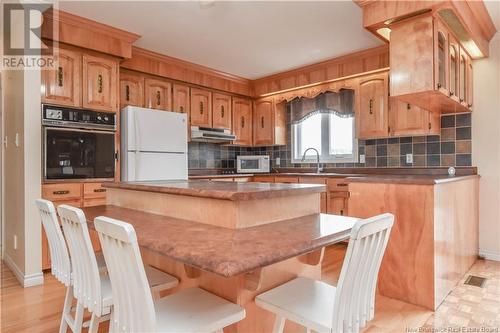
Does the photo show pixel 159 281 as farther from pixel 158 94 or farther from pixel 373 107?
pixel 373 107

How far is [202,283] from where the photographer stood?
1.49 metres

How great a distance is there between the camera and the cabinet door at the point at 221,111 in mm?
4660

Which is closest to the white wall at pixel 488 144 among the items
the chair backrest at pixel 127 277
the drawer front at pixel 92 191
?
the chair backrest at pixel 127 277

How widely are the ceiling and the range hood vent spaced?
918 mm

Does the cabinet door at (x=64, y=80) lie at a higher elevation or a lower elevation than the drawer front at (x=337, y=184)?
higher

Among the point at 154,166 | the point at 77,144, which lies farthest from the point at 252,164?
the point at 77,144

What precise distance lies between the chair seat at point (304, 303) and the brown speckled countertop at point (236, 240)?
27cm

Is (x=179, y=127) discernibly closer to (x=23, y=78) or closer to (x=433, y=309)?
(x=23, y=78)

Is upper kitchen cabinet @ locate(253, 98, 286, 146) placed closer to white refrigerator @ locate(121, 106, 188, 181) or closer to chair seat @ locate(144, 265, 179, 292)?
white refrigerator @ locate(121, 106, 188, 181)

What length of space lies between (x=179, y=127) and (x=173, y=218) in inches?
89.8

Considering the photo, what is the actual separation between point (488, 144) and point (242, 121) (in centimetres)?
326

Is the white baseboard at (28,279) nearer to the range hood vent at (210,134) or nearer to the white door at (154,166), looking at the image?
the white door at (154,166)

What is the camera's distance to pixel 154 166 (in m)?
3.46

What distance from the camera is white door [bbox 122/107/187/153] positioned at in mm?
3316
